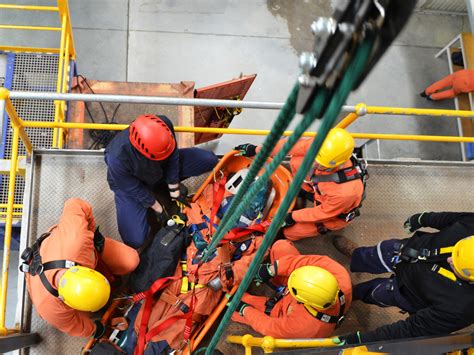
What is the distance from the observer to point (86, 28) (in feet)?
21.0

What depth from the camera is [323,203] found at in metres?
3.57

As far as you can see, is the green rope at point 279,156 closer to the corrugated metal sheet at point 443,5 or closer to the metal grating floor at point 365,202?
the metal grating floor at point 365,202

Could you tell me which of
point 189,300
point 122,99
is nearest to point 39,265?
point 189,300

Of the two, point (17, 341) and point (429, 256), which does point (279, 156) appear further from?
point (17, 341)

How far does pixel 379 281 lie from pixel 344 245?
0.47 meters

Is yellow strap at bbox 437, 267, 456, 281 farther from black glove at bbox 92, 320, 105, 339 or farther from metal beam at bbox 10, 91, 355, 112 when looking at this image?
black glove at bbox 92, 320, 105, 339

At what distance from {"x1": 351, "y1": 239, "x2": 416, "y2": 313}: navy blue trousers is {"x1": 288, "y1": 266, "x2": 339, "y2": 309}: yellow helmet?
26.6 inches

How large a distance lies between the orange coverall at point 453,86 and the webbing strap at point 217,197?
4255mm

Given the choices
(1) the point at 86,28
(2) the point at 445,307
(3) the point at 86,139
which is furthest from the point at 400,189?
(1) the point at 86,28

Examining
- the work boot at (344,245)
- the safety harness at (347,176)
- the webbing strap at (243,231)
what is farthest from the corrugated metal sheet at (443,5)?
the webbing strap at (243,231)

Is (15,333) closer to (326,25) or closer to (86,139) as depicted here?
(86,139)

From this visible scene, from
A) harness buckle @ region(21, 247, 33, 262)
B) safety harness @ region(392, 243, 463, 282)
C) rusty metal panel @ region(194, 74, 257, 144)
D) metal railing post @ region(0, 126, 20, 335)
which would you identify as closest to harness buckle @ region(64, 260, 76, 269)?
harness buckle @ region(21, 247, 33, 262)

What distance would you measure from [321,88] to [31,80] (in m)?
4.85

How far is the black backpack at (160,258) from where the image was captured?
350cm
